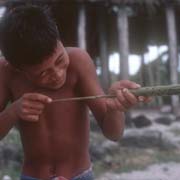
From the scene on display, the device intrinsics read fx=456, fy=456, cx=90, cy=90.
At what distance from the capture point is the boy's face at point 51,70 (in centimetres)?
170

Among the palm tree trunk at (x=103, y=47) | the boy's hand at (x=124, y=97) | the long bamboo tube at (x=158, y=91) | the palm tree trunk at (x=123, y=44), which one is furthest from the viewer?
the palm tree trunk at (x=103, y=47)

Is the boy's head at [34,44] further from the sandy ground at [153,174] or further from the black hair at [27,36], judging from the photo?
the sandy ground at [153,174]

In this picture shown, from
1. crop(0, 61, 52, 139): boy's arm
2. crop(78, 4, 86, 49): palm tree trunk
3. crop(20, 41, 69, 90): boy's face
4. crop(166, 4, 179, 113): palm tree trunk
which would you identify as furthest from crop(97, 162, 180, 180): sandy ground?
crop(78, 4, 86, 49): palm tree trunk

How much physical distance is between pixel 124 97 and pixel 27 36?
0.43m

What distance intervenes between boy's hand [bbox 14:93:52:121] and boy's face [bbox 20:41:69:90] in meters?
0.12

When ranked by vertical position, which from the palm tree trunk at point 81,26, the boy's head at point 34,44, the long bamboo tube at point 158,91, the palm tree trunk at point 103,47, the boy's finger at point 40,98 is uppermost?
the boy's head at point 34,44

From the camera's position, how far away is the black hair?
1.68 meters

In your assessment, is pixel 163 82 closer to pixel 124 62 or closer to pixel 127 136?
pixel 124 62

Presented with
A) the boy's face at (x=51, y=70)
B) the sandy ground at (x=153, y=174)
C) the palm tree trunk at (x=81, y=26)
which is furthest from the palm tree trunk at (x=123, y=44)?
the boy's face at (x=51, y=70)

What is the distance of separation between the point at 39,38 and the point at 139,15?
10.2 m

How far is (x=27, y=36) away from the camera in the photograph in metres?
1.69

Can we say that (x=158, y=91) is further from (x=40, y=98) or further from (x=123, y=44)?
(x=123, y=44)

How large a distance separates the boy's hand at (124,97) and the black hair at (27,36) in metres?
0.29

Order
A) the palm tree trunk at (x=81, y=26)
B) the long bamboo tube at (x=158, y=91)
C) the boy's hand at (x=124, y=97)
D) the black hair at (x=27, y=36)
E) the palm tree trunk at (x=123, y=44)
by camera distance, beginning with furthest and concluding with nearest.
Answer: the palm tree trunk at (x=81, y=26) → the palm tree trunk at (x=123, y=44) → the black hair at (x=27, y=36) → the boy's hand at (x=124, y=97) → the long bamboo tube at (x=158, y=91)
